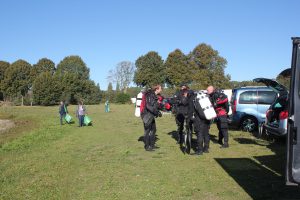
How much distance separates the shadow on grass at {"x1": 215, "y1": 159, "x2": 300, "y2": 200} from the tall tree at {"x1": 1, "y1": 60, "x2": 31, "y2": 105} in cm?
8849

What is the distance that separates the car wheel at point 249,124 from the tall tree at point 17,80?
82640 millimetres

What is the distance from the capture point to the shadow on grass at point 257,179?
6801mm

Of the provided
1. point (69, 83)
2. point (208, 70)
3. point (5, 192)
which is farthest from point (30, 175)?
point (69, 83)

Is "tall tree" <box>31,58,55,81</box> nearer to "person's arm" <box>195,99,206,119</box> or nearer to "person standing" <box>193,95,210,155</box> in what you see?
"person standing" <box>193,95,210,155</box>

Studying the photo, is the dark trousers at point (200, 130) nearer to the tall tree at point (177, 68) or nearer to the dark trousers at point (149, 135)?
the dark trousers at point (149, 135)

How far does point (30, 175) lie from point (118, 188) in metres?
2.62

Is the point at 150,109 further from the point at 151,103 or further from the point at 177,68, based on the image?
the point at 177,68

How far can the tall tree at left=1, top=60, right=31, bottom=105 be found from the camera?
91500 millimetres

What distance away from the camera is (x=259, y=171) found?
882 cm

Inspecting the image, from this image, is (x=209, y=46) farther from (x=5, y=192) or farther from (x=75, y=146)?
(x=5, y=192)

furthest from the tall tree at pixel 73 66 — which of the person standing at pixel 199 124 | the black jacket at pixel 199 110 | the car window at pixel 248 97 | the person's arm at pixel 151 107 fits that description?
the black jacket at pixel 199 110

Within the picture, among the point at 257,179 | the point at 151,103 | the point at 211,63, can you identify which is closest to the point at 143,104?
the point at 151,103

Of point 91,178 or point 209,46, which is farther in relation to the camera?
point 209,46

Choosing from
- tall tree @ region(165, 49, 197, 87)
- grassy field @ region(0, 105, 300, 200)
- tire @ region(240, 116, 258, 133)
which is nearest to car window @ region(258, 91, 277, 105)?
tire @ region(240, 116, 258, 133)
